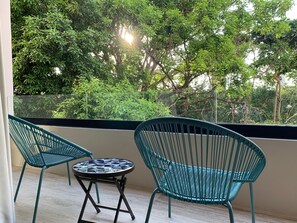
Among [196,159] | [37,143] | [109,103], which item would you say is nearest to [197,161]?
[196,159]

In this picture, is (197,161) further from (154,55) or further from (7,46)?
(7,46)

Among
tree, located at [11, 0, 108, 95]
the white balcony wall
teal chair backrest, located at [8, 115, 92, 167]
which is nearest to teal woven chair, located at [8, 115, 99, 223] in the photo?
teal chair backrest, located at [8, 115, 92, 167]

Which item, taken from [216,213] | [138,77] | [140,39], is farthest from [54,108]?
[216,213]

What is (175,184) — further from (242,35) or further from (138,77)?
(138,77)

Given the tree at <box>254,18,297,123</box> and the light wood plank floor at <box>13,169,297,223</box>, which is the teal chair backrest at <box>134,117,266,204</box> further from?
the tree at <box>254,18,297,123</box>

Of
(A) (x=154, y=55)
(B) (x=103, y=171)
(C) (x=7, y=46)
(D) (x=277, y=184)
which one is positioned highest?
(C) (x=7, y=46)

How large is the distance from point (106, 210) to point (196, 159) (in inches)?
43.3

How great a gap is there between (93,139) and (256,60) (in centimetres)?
177

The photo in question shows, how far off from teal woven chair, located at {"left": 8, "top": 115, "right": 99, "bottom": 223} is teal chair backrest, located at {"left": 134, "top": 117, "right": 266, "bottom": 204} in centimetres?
82

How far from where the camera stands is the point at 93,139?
2.99 m

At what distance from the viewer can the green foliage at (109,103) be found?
2828 mm

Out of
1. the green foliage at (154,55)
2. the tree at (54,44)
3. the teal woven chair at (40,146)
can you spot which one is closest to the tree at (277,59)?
the green foliage at (154,55)

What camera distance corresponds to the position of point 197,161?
1409mm

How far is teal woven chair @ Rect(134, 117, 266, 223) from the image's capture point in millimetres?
1307
